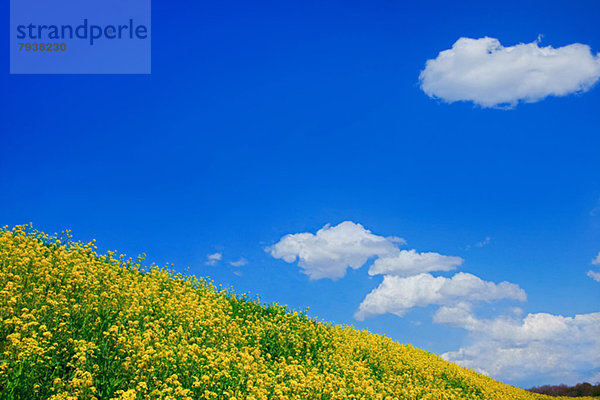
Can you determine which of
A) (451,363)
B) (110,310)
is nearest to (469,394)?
(451,363)

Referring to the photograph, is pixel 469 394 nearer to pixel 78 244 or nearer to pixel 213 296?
pixel 213 296

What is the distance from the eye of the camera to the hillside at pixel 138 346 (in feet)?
23.2

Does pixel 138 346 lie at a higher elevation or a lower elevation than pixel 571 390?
higher

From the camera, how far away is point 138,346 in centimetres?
793

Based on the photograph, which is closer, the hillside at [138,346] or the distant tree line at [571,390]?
the hillside at [138,346]

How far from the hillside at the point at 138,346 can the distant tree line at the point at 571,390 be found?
20.4m

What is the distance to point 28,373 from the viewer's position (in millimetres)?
6750

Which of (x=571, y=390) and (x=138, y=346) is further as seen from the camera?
(x=571, y=390)

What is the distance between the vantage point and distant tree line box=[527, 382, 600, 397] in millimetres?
30844

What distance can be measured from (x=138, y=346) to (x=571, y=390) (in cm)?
3329

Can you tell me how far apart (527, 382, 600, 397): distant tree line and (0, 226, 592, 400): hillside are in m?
20.4

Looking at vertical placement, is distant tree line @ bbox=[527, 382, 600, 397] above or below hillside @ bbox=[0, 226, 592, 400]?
below

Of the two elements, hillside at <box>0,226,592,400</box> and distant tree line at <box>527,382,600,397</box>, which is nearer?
hillside at <box>0,226,592,400</box>

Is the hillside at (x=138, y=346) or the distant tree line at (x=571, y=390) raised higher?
the hillside at (x=138, y=346)
